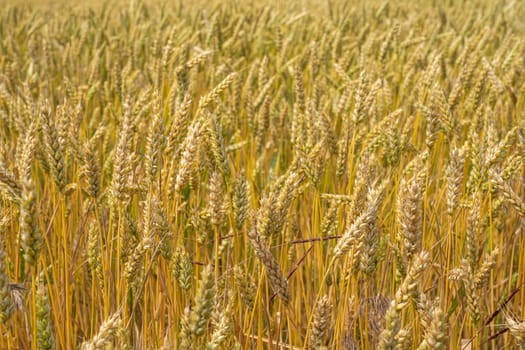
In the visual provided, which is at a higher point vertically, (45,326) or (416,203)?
(416,203)

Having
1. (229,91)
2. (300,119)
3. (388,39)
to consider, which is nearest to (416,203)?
(300,119)

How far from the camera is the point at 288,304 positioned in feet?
3.55

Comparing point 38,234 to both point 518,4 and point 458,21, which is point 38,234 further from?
point 518,4

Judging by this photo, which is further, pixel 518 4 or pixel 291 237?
pixel 518 4

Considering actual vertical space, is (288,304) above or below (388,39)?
below

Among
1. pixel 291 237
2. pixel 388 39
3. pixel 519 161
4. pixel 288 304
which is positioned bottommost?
pixel 291 237

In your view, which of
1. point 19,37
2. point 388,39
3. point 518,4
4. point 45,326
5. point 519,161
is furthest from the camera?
point 518,4

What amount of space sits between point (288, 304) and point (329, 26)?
355 cm

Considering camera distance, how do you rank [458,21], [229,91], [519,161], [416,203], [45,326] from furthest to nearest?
[458,21]
[229,91]
[519,161]
[416,203]
[45,326]

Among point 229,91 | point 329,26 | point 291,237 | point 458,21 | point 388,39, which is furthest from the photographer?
point 458,21

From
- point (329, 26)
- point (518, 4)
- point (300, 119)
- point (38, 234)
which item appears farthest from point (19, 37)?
point (518, 4)

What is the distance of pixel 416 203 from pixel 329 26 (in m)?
3.52

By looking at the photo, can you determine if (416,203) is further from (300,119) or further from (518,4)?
(518,4)

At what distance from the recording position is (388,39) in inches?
104
